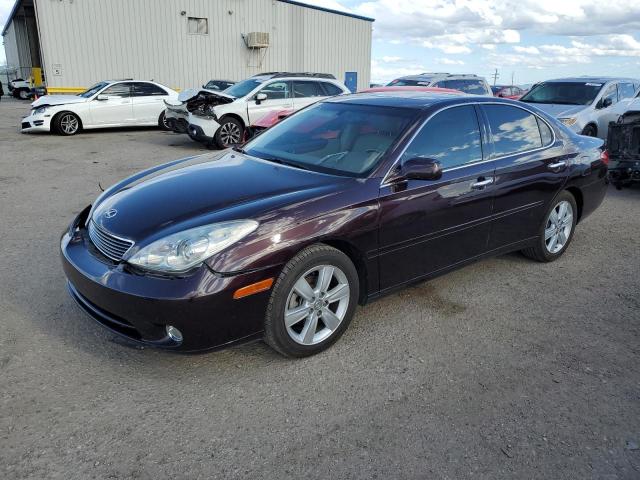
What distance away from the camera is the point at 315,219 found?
313 cm

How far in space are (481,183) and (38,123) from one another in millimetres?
13492

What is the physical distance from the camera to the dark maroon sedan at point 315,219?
2.87 meters

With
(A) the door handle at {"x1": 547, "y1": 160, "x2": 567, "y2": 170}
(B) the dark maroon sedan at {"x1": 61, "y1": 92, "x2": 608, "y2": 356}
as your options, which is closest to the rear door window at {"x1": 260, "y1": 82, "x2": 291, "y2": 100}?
(B) the dark maroon sedan at {"x1": 61, "y1": 92, "x2": 608, "y2": 356}

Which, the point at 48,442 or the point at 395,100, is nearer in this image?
the point at 48,442

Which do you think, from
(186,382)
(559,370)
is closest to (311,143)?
(186,382)

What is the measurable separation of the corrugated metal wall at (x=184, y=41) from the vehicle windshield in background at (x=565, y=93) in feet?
56.4

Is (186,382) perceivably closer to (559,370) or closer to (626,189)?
(559,370)

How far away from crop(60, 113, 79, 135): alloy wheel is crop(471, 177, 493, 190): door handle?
13.2 metres

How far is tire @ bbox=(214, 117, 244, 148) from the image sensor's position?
39.7ft

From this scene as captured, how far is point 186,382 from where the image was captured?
10.0ft

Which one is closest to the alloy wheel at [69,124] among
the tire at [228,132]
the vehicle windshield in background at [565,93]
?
the tire at [228,132]

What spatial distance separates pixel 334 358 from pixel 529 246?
241 centimetres

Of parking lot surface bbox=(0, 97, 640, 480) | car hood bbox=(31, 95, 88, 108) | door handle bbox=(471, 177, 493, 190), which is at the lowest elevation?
parking lot surface bbox=(0, 97, 640, 480)

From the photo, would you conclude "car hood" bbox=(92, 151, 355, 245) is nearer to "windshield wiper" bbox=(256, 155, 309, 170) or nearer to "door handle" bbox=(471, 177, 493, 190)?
"windshield wiper" bbox=(256, 155, 309, 170)
